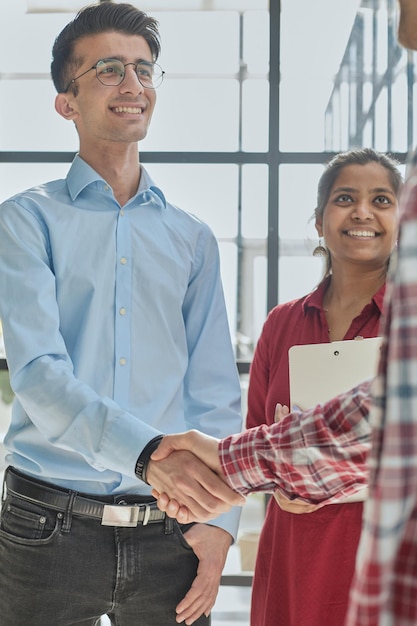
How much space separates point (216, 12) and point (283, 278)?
1.05 m

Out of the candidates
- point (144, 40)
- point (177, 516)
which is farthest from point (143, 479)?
point (144, 40)

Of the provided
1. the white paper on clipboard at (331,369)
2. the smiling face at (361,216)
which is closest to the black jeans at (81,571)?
the white paper on clipboard at (331,369)

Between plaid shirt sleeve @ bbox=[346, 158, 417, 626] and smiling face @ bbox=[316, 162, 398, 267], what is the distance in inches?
59.6

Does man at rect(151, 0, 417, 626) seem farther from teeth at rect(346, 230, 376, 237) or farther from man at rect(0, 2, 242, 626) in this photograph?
teeth at rect(346, 230, 376, 237)

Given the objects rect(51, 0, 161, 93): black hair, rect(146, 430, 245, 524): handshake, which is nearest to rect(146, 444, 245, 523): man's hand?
rect(146, 430, 245, 524): handshake

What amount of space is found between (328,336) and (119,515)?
0.68 metres

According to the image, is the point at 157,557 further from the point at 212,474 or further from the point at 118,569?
the point at 212,474

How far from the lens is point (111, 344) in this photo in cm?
197

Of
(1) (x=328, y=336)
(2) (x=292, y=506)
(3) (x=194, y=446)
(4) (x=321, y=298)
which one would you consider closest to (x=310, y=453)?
(3) (x=194, y=446)

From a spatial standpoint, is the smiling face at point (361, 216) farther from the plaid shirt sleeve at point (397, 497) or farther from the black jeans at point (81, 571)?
the plaid shirt sleeve at point (397, 497)

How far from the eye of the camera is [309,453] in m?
1.34

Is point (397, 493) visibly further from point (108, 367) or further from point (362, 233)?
point (362, 233)

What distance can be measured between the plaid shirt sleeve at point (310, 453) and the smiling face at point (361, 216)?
0.79 m

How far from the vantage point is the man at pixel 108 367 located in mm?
1809
